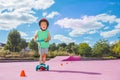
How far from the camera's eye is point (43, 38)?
411 inches

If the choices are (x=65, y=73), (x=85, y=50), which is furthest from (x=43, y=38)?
(x=85, y=50)

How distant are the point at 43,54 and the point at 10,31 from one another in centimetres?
5903

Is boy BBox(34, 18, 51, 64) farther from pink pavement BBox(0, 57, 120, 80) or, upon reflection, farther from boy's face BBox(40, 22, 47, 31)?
pink pavement BBox(0, 57, 120, 80)

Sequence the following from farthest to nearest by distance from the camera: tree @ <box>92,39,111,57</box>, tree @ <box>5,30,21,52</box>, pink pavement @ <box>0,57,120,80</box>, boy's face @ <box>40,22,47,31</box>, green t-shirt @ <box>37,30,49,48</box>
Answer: tree @ <box>92,39,111,57</box>
tree @ <box>5,30,21,52</box>
boy's face @ <box>40,22,47,31</box>
green t-shirt @ <box>37,30,49,48</box>
pink pavement @ <box>0,57,120,80</box>

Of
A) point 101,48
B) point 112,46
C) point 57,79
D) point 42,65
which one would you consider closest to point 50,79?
point 57,79

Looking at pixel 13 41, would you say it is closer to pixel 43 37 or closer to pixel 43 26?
pixel 43 26

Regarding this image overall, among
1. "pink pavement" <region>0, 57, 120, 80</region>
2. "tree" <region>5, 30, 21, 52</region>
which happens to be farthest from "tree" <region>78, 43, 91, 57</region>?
"pink pavement" <region>0, 57, 120, 80</region>

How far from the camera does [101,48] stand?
76250 mm

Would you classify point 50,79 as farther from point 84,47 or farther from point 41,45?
point 84,47

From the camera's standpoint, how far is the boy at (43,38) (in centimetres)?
1039

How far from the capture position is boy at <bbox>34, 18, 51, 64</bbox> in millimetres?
10391

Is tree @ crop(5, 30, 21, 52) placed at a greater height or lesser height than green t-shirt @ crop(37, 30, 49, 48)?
greater

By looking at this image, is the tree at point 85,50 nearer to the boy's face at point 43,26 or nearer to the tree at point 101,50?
the tree at point 101,50

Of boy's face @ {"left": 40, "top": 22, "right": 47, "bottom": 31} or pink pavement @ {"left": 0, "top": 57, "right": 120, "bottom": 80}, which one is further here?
boy's face @ {"left": 40, "top": 22, "right": 47, "bottom": 31}
